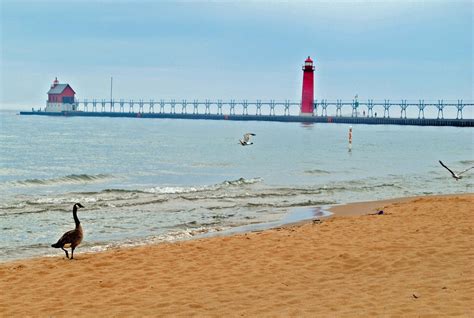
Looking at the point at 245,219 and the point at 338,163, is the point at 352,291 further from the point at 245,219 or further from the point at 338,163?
the point at 338,163

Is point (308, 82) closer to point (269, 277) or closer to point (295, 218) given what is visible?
point (295, 218)

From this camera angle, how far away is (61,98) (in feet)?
625

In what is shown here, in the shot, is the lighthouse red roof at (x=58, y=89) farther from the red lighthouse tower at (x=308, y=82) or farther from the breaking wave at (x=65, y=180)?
the breaking wave at (x=65, y=180)

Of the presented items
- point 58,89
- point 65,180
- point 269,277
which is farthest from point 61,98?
point 269,277

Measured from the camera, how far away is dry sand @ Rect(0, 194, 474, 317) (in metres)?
7.31

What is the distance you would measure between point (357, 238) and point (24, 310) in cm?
613

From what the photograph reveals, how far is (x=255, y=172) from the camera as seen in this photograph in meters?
34.5

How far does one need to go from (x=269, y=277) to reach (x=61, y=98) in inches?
7469

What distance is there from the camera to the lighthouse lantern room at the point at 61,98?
621 feet


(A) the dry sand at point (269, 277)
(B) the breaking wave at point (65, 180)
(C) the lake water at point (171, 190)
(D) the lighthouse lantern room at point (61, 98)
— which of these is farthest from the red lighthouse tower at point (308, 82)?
(A) the dry sand at point (269, 277)

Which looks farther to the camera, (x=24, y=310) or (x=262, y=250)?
(x=262, y=250)

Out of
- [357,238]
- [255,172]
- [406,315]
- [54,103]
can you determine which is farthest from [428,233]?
[54,103]

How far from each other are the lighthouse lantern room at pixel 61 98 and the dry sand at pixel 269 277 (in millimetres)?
184747

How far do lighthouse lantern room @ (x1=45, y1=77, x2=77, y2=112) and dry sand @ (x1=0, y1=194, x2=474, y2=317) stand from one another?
18475 cm
